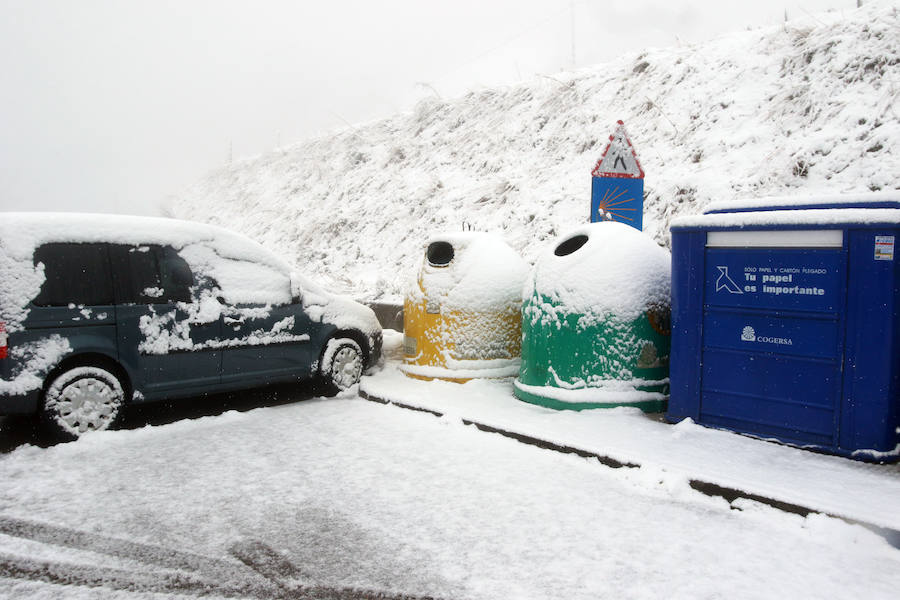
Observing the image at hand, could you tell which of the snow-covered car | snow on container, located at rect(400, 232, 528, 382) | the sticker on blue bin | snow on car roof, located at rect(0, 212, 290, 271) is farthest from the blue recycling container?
snow on car roof, located at rect(0, 212, 290, 271)

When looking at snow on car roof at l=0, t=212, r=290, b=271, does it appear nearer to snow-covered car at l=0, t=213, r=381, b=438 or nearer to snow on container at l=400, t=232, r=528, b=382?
snow-covered car at l=0, t=213, r=381, b=438

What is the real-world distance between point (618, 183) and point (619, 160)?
0.95ft

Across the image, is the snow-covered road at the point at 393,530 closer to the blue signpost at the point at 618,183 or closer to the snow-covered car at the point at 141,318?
the snow-covered car at the point at 141,318

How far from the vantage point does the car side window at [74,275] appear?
511 centimetres

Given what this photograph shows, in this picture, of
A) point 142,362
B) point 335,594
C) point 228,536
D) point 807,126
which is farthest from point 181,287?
point 807,126

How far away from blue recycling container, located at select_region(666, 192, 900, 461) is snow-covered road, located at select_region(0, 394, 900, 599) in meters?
1.14

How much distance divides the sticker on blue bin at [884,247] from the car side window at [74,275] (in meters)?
5.85

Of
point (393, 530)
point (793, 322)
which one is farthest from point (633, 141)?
point (393, 530)

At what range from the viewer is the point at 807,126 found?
936cm

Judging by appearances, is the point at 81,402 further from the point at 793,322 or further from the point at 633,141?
the point at 633,141

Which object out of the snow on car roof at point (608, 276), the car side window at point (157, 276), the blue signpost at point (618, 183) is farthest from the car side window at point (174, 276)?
the blue signpost at point (618, 183)

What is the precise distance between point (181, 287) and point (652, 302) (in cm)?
429

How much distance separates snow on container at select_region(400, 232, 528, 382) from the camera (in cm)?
674

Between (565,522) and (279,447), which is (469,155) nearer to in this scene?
(279,447)
